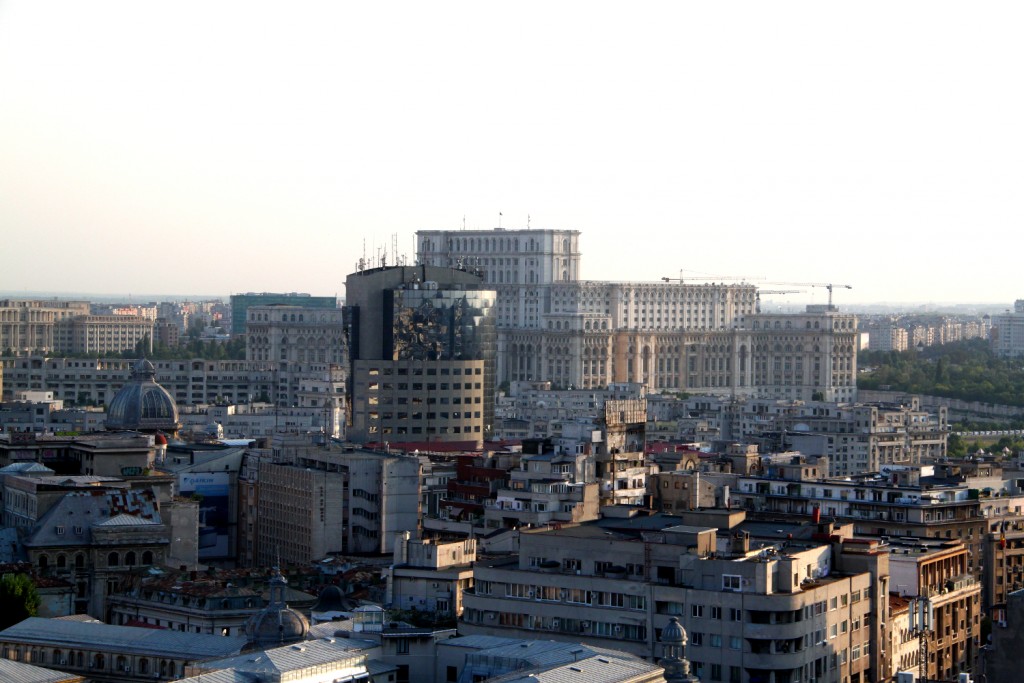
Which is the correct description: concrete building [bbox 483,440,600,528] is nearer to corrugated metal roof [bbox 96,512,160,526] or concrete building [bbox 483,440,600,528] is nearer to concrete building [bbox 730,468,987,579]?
concrete building [bbox 730,468,987,579]

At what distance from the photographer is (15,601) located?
6159 cm

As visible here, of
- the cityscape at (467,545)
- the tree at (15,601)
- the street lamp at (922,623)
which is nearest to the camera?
the cityscape at (467,545)

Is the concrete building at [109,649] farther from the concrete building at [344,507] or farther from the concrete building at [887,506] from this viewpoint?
the concrete building at [344,507]

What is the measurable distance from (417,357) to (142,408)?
15.0m

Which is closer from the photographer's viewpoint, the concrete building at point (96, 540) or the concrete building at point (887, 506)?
the concrete building at point (96, 540)

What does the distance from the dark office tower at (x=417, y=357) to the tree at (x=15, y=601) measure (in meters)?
50.1

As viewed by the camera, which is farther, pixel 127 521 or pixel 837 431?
pixel 837 431

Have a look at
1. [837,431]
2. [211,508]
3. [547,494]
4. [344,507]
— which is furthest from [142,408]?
[837,431]

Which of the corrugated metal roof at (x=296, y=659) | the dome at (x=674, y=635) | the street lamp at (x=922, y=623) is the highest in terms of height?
the dome at (x=674, y=635)

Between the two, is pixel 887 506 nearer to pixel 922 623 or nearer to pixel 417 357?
pixel 922 623

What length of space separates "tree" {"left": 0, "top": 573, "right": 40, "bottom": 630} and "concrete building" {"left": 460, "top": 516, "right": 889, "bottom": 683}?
40.8ft

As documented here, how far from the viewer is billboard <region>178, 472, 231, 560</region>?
283 ft

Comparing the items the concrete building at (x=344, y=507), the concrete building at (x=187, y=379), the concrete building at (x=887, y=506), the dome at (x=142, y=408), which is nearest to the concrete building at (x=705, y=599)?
the concrete building at (x=887, y=506)

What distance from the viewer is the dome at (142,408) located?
106 meters
